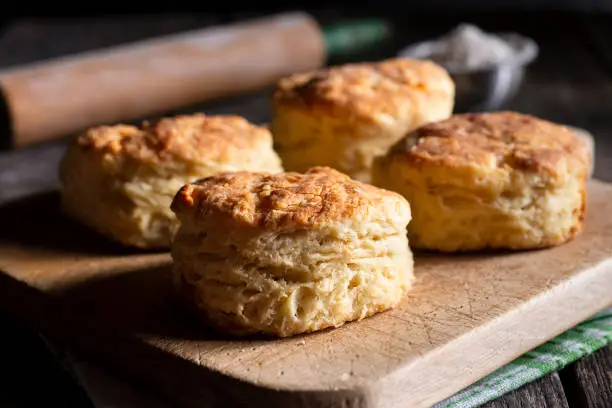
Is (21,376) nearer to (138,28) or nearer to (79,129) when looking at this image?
(79,129)

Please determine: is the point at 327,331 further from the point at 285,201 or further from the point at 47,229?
the point at 47,229

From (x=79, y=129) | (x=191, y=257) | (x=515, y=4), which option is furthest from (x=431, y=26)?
(x=191, y=257)

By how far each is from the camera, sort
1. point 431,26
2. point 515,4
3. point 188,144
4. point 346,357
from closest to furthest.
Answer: point 346,357
point 188,144
point 431,26
point 515,4

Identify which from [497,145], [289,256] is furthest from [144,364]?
[497,145]

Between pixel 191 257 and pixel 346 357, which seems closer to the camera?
pixel 346 357

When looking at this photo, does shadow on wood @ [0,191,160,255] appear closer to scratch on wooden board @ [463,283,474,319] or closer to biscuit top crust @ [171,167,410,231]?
biscuit top crust @ [171,167,410,231]

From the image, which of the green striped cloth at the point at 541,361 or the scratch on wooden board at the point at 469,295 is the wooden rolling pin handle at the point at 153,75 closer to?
the scratch on wooden board at the point at 469,295

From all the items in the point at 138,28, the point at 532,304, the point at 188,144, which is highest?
the point at 188,144

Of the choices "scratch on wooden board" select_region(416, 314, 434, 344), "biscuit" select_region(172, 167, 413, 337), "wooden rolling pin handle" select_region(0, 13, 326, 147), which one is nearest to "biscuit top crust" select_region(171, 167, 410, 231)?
"biscuit" select_region(172, 167, 413, 337)
